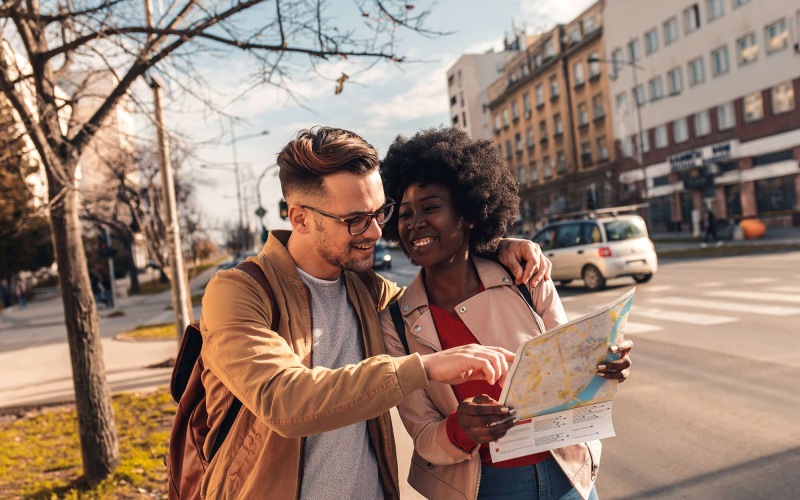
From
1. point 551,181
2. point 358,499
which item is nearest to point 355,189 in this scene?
point 358,499

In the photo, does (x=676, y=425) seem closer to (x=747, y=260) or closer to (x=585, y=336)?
(x=585, y=336)

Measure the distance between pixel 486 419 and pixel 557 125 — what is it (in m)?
53.1

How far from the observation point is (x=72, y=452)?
5.93 metres

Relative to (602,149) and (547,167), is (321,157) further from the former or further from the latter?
(547,167)

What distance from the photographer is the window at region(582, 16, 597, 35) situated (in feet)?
151

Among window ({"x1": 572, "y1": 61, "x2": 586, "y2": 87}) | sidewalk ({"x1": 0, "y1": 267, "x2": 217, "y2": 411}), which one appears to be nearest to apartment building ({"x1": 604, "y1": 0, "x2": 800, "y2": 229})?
window ({"x1": 572, "y1": 61, "x2": 586, "y2": 87})

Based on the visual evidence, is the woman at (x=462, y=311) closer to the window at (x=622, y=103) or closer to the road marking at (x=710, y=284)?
the road marking at (x=710, y=284)

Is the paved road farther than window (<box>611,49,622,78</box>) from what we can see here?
No

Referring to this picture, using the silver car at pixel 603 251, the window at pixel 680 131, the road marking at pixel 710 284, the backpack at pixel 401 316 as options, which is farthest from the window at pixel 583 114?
the backpack at pixel 401 316

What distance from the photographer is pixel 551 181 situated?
51500mm

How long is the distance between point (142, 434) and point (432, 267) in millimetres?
4821

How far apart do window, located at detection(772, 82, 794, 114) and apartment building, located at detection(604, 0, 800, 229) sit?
0.05 metres

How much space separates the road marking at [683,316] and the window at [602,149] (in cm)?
3621

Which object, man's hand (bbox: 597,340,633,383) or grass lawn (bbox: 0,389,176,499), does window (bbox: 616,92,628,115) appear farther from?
man's hand (bbox: 597,340,633,383)
